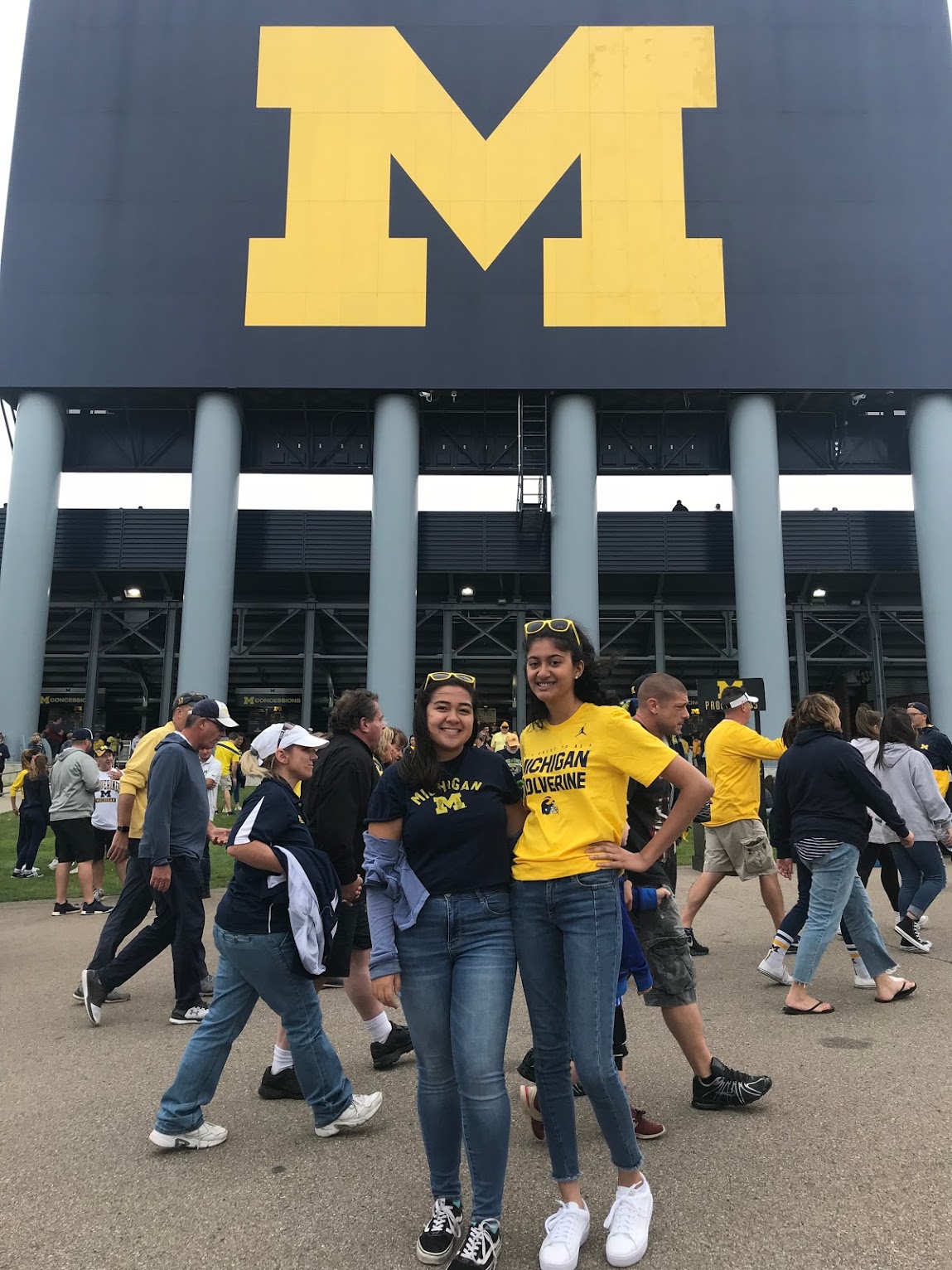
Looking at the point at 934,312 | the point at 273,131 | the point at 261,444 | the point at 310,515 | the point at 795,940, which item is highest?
the point at 273,131

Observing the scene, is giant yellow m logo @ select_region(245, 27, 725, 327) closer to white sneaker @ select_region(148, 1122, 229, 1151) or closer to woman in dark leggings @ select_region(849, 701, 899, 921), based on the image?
woman in dark leggings @ select_region(849, 701, 899, 921)

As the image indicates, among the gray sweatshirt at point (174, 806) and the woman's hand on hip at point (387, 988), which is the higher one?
the gray sweatshirt at point (174, 806)

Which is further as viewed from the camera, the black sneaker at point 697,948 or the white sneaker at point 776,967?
the black sneaker at point 697,948

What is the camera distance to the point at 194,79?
2314 centimetres

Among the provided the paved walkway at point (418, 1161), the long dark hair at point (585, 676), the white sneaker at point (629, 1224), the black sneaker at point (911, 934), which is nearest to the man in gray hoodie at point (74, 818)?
the paved walkway at point (418, 1161)

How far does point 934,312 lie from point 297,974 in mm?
24182

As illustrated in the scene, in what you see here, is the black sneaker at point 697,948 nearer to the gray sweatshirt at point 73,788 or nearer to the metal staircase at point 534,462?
the gray sweatshirt at point 73,788

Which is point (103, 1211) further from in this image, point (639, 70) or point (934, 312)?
point (639, 70)

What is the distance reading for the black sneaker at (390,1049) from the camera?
4703 mm

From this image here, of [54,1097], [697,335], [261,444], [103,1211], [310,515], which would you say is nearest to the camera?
[103,1211]

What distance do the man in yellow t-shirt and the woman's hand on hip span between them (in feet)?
13.9

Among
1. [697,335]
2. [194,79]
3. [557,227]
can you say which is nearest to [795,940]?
[697,335]

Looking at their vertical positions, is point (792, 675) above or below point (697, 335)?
below

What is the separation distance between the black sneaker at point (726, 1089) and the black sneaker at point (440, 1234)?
159cm
